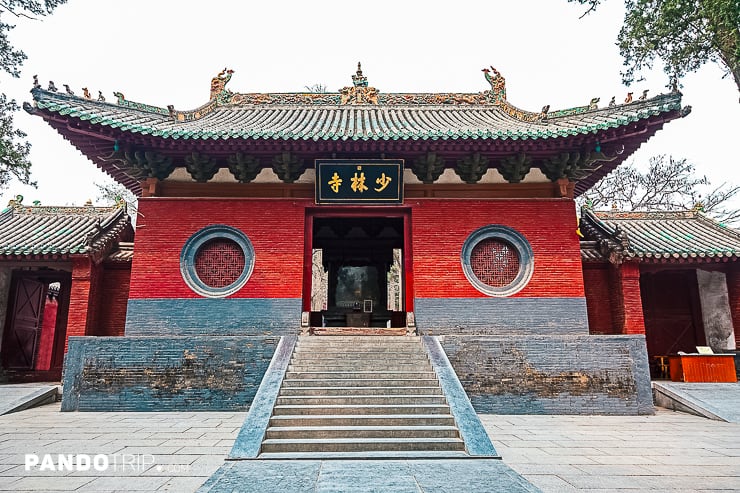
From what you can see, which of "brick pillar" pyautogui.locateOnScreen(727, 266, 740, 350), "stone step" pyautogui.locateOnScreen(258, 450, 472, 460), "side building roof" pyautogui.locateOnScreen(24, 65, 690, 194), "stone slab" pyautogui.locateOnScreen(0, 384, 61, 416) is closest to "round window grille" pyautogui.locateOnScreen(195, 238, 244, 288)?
"side building roof" pyautogui.locateOnScreen(24, 65, 690, 194)

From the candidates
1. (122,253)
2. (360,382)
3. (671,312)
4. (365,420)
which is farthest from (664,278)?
(122,253)

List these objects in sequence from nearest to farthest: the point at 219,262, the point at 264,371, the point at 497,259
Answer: the point at 264,371, the point at 219,262, the point at 497,259

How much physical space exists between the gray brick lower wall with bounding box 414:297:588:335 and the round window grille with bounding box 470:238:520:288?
0.41 metres

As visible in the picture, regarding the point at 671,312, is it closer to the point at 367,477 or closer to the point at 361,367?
the point at 361,367

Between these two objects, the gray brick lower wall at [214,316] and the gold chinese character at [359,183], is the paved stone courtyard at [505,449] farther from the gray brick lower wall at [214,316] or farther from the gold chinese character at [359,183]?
the gold chinese character at [359,183]

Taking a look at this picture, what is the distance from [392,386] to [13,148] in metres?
13.2

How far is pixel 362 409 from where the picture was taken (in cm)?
554

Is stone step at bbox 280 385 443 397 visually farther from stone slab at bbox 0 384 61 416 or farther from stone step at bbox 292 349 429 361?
stone slab at bbox 0 384 61 416

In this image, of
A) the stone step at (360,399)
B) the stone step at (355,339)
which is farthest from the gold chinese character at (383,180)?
the stone step at (360,399)

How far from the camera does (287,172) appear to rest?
29.5 ft

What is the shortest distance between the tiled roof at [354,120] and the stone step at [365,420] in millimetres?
4790

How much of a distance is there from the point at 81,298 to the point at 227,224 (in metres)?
3.79

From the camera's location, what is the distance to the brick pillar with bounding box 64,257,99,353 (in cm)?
980

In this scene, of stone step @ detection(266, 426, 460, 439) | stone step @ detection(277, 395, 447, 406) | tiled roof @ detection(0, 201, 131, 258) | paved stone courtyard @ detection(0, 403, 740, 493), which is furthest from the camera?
tiled roof @ detection(0, 201, 131, 258)
